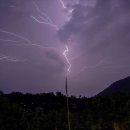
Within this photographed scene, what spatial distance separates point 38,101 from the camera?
297 feet

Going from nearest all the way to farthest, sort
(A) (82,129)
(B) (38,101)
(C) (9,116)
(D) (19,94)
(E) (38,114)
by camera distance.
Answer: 1. (A) (82,129)
2. (C) (9,116)
3. (E) (38,114)
4. (B) (38,101)
5. (D) (19,94)

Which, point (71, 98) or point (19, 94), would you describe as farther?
point (19, 94)

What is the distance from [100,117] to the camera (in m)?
54.9

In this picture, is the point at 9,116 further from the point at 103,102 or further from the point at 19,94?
the point at 19,94

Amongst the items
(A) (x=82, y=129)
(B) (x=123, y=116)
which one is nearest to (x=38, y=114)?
(A) (x=82, y=129)

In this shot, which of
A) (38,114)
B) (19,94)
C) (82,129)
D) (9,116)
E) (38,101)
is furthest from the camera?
(19,94)

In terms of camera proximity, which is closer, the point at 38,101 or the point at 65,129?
the point at 65,129

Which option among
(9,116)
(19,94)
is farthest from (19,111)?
(19,94)

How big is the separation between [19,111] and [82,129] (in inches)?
444

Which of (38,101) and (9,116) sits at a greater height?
(38,101)

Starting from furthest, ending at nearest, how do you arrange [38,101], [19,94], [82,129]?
[19,94] → [38,101] → [82,129]

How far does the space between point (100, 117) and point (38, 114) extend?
10.9m

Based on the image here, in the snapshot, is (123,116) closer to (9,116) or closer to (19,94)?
(9,116)

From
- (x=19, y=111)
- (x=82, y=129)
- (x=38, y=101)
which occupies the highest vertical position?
(x=38, y=101)
